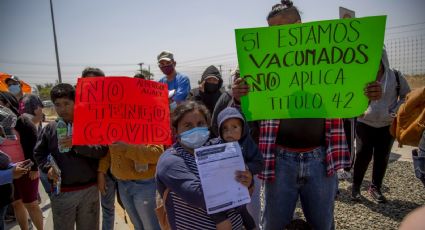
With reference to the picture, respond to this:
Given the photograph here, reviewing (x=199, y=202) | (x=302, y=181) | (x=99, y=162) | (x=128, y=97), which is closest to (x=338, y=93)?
(x=302, y=181)

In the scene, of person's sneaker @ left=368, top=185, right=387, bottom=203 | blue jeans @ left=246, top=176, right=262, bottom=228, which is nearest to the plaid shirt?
blue jeans @ left=246, top=176, right=262, bottom=228

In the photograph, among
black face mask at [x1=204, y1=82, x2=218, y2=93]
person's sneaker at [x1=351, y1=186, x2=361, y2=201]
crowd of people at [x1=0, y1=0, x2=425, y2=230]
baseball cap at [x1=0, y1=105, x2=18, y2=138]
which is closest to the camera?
crowd of people at [x1=0, y1=0, x2=425, y2=230]

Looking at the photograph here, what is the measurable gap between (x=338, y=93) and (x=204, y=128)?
2.93ft

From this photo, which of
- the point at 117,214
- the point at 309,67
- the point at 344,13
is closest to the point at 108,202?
the point at 117,214

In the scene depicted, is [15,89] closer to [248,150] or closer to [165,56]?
[165,56]

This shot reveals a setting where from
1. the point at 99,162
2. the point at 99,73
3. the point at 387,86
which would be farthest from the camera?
the point at 387,86

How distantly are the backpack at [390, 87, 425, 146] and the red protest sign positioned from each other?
203 centimetres

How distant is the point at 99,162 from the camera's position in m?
2.83

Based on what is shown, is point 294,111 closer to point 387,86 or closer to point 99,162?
point 99,162

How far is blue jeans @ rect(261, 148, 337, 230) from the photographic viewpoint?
208 cm

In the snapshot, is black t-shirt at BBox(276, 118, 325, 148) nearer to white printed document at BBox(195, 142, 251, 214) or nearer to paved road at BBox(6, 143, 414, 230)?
white printed document at BBox(195, 142, 251, 214)

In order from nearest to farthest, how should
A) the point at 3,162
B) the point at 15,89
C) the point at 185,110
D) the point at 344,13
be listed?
the point at 185,110
the point at 3,162
the point at 344,13
the point at 15,89

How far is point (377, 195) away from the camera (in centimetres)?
412

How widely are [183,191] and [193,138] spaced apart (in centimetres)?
30
